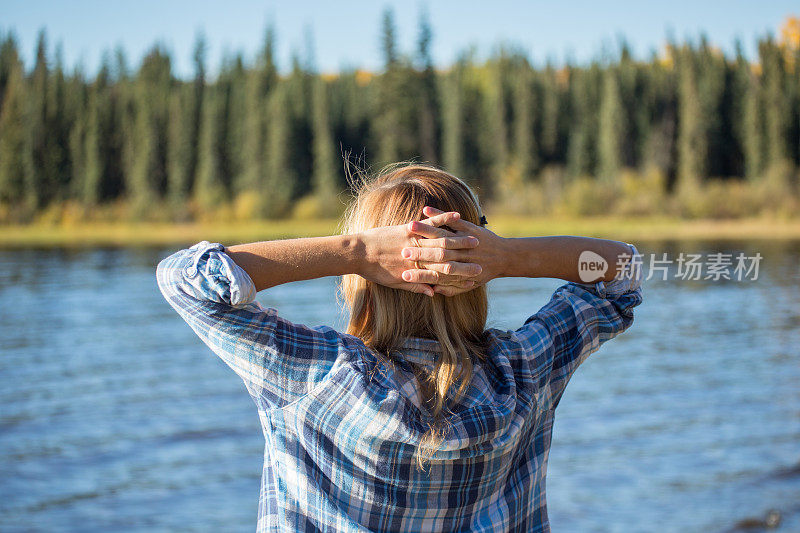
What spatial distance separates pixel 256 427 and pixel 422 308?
7110 millimetres

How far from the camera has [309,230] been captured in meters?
38.6

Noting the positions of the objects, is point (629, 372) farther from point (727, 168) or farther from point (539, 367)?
point (727, 168)

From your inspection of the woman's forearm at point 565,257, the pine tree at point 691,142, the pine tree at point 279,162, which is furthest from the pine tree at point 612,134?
the woman's forearm at point 565,257

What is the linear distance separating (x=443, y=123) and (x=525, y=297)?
31385 millimetres

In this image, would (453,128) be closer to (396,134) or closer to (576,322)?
(396,134)

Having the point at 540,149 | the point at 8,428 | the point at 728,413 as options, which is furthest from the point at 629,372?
the point at 540,149

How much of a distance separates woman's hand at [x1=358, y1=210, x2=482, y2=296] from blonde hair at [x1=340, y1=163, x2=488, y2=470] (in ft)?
0.15

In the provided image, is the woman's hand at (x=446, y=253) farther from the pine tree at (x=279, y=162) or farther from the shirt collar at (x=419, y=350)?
the pine tree at (x=279, y=162)

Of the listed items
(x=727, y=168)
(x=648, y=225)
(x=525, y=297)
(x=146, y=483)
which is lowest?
(x=146, y=483)

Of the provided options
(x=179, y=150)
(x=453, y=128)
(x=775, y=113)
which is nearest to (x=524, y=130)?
(x=453, y=128)

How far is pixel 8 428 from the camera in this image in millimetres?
8633

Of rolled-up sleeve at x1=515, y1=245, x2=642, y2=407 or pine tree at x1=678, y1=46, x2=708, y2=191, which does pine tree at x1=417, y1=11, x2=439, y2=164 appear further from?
rolled-up sleeve at x1=515, y1=245, x2=642, y2=407

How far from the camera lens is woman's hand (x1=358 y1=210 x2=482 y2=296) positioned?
1.50 metres

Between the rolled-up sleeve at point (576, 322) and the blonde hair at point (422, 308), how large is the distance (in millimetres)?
140
